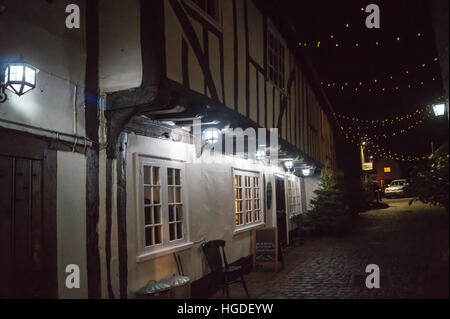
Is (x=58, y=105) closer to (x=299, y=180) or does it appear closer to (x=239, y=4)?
(x=239, y=4)

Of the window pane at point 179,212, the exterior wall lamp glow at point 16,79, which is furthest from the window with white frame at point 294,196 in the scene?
the exterior wall lamp glow at point 16,79

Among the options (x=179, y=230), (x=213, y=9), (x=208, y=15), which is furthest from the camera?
(x=213, y=9)

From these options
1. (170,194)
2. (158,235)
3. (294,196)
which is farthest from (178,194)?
(294,196)

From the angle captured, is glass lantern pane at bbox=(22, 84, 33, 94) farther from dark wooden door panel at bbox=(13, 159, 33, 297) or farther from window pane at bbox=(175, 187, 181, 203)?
window pane at bbox=(175, 187, 181, 203)

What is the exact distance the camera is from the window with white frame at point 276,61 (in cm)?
1046

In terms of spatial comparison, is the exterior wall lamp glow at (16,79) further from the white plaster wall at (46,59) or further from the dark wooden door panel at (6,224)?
the dark wooden door panel at (6,224)

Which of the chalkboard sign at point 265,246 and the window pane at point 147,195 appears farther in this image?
the chalkboard sign at point 265,246

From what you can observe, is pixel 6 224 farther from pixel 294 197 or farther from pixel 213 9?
pixel 294 197

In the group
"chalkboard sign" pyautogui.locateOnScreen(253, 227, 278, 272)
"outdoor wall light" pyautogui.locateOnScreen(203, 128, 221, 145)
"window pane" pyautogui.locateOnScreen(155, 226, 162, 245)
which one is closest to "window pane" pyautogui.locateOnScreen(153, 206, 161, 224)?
"window pane" pyautogui.locateOnScreen(155, 226, 162, 245)

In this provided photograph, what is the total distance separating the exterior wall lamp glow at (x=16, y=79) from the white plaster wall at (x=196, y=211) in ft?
6.13

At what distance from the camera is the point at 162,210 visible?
20.7ft

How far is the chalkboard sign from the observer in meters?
9.05

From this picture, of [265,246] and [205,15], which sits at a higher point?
[205,15]

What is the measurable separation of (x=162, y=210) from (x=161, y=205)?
0.27 feet
